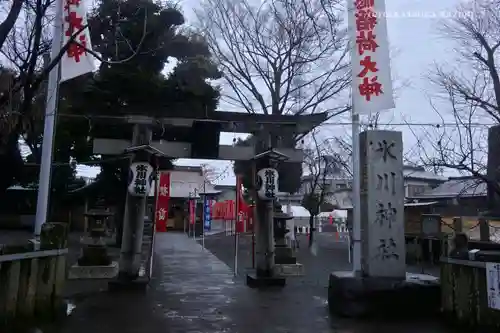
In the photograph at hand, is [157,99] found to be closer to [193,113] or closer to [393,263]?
[193,113]

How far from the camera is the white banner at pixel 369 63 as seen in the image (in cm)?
1010

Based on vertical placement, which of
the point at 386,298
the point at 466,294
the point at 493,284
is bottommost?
the point at 386,298

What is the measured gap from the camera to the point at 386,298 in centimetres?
934

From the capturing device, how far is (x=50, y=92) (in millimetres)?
9945

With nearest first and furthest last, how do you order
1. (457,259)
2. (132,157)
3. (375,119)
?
(457,259), (132,157), (375,119)

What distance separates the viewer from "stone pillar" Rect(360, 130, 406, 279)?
974 centimetres

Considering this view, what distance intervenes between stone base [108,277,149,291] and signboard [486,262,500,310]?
8481 mm

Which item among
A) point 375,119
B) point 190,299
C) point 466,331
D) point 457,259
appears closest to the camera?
point 466,331

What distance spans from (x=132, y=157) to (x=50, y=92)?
3.57 m

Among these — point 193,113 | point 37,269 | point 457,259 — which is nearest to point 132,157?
point 193,113

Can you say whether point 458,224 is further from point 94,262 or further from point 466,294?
point 94,262

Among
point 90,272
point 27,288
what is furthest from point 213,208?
point 27,288

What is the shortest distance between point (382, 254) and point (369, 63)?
4.08 meters

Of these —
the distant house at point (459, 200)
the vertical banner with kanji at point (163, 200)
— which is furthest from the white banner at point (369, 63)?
the distant house at point (459, 200)
